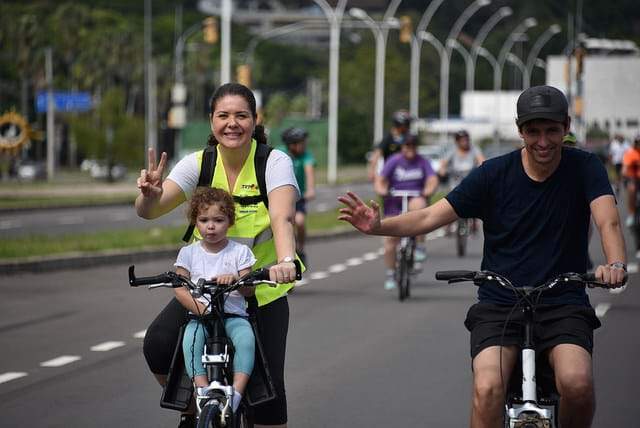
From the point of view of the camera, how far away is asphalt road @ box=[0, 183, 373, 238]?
32219mm

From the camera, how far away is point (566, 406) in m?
6.13

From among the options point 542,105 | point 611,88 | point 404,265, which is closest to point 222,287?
point 542,105

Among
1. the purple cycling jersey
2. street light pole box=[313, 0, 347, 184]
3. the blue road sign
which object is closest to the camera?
the purple cycling jersey

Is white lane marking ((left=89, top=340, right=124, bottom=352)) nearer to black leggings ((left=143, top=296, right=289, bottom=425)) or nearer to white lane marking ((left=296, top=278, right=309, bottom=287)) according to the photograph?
white lane marking ((left=296, top=278, right=309, bottom=287))

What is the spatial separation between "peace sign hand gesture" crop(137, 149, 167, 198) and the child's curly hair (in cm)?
15

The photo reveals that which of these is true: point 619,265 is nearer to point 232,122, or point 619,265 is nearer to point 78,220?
point 232,122

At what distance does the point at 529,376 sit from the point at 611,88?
3198 centimetres

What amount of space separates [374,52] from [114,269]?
310 feet

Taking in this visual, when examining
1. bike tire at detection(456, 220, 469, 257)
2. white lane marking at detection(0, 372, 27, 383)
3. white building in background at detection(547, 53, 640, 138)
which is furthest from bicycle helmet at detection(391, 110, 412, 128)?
white building in background at detection(547, 53, 640, 138)

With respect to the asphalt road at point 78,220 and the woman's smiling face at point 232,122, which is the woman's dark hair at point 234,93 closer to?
the woman's smiling face at point 232,122

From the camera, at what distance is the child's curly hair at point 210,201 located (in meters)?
6.48

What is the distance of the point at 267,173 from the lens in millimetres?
6715

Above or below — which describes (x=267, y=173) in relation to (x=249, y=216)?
above

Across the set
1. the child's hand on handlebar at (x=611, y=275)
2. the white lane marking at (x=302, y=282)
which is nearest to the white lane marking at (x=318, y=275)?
the white lane marking at (x=302, y=282)
